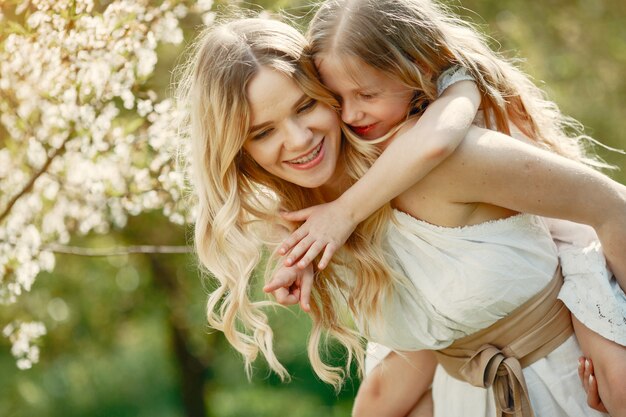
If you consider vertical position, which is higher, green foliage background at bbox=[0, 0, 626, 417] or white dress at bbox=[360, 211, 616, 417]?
white dress at bbox=[360, 211, 616, 417]

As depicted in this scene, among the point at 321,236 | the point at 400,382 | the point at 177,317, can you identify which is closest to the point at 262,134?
the point at 321,236

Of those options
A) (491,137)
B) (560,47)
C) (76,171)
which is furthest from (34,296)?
(491,137)

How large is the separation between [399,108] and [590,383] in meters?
1.00

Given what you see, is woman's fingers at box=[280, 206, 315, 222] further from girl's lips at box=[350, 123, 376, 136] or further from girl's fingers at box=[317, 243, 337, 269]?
girl's lips at box=[350, 123, 376, 136]

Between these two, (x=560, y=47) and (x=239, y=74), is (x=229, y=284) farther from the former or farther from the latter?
(x=560, y=47)

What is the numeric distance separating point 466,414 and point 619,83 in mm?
5480

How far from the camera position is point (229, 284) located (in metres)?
2.99

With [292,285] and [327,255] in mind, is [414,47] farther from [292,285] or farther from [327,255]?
[292,285]

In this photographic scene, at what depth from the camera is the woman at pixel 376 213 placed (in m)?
2.52

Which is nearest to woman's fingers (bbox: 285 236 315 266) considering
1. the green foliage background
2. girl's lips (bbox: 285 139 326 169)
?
girl's lips (bbox: 285 139 326 169)

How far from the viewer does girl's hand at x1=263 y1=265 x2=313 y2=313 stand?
258 centimetres

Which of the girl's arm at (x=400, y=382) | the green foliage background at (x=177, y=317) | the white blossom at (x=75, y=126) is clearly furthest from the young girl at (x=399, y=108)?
the green foliage background at (x=177, y=317)

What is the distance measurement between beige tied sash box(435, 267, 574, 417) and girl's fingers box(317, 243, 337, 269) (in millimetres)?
542

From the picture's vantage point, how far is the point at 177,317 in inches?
315
